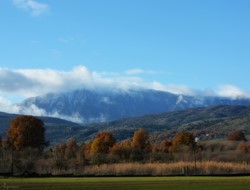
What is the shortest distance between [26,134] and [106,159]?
116ft

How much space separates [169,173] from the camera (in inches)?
3994

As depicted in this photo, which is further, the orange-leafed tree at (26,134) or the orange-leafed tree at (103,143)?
the orange-leafed tree at (103,143)

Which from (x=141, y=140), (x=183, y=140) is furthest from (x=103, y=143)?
(x=183, y=140)

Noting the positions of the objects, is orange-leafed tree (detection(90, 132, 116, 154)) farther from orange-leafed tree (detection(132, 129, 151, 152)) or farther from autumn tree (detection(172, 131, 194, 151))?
autumn tree (detection(172, 131, 194, 151))

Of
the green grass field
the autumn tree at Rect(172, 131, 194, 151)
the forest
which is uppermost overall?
the autumn tree at Rect(172, 131, 194, 151)

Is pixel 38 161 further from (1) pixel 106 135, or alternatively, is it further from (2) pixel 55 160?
(1) pixel 106 135

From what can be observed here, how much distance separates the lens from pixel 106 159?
5044 inches

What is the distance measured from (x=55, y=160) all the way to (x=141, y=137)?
7354 centimetres

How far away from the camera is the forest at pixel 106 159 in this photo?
101875 mm

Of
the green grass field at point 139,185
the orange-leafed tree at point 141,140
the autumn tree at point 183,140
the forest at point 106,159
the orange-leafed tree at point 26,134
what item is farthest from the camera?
the autumn tree at point 183,140

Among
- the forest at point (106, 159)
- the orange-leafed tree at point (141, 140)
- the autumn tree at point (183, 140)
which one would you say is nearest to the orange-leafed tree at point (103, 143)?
the forest at point (106, 159)

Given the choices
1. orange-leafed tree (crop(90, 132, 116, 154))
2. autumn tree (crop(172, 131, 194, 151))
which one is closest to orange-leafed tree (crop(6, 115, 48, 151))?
orange-leafed tree (crop(90, 132, 116, 154))

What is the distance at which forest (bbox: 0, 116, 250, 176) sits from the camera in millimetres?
101875

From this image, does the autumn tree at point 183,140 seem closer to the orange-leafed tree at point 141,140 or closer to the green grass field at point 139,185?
the orange-leafed tree at point 141,140
